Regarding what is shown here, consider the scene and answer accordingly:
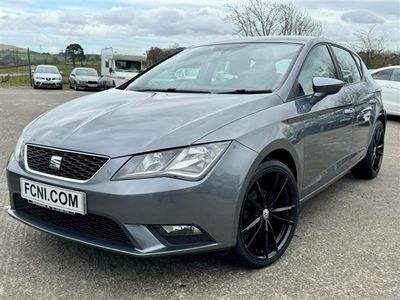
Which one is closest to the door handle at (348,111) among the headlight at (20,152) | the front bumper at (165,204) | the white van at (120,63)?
the front bumper at (165,204)

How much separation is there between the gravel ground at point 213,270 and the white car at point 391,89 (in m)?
7.73

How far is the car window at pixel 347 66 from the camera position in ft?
14.5

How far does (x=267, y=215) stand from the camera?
3004 mm

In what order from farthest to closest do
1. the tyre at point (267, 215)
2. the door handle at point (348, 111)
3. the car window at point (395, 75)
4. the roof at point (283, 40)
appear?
the car window at point (395, 75) → the door handle at point (348, 111) → the roof at point (283, 40) → the tyre at point (267, 215)

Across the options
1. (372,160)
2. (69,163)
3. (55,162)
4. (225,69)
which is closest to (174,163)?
(69,163)

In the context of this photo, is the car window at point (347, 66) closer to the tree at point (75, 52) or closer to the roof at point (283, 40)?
the roof at point (283, 40)

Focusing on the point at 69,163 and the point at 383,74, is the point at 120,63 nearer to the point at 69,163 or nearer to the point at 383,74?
the point at 383,74

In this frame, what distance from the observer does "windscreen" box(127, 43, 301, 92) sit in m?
3.46

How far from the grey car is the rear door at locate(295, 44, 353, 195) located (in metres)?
0.02

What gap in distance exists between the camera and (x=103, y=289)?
2688 mm

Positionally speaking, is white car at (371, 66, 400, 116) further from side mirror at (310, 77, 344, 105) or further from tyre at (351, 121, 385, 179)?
side mirror at (310, 77, 344, 105)

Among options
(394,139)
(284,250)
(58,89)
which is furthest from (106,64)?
(284,250)

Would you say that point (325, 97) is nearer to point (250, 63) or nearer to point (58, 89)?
point (250, 63)

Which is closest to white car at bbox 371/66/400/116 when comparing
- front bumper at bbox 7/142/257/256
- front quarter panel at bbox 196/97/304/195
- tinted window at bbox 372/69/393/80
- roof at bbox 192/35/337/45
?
tinted window at bbox 372/69/393/80
